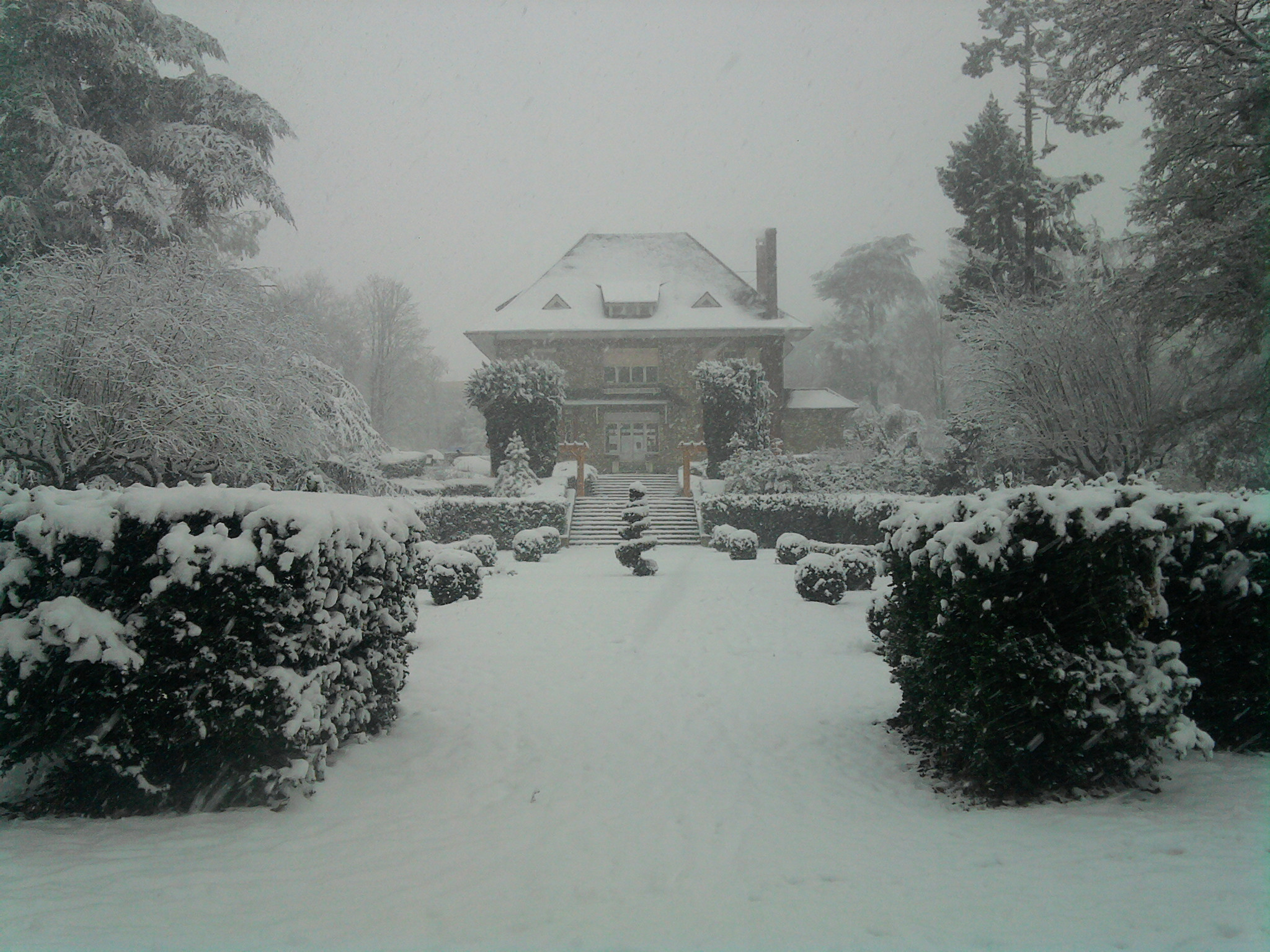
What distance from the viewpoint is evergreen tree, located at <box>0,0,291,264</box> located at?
14562mm

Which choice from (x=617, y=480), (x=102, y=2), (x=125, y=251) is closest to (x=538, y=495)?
(x=617, y=480)

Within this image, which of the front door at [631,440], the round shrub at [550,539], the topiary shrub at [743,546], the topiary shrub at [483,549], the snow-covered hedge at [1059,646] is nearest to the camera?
the snow-covered hedge at [1059,646]

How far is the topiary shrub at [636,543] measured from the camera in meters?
14.5

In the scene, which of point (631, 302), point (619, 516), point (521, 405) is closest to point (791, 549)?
point (619, 516)

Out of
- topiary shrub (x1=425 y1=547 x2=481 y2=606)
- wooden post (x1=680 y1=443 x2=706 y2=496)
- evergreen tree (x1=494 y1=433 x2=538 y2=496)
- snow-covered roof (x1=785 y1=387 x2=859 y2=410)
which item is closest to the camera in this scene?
topiary shrub (x1=425 y1=547 x2=481 y2=606)

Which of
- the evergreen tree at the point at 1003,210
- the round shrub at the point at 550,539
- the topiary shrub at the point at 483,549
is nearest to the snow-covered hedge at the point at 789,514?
the round shrub at the point at 550,539

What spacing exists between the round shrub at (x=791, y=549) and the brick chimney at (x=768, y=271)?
20.0m

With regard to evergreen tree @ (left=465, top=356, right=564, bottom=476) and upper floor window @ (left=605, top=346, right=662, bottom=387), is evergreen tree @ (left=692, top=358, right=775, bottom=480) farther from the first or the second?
upper floor window @ (left=605, top=346, right=662, bottom=387)

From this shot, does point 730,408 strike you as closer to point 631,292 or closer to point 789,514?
point 789,514

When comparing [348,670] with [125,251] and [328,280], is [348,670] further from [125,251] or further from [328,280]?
[328,280]

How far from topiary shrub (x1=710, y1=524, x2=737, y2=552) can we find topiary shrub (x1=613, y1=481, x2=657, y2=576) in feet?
10.6

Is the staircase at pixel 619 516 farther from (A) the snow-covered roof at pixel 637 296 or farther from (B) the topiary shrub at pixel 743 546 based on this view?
(A) the snow-covered roof at pixel 637 296

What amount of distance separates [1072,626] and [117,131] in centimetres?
2054

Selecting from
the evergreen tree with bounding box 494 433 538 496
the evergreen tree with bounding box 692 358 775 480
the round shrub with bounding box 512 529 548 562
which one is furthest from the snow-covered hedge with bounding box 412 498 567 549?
the evergreen tree with bounding box 692 358 775 480
